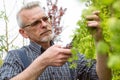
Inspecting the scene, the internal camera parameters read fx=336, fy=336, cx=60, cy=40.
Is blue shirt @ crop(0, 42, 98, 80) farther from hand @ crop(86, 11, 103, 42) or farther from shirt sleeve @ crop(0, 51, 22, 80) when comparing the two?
hand @ crop(86, 11, 103, 42)

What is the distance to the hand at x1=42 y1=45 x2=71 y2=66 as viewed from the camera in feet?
9.68

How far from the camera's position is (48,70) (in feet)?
12.9

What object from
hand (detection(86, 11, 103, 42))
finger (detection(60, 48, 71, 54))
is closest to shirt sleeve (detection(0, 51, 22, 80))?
finger (detection(60, 48, 71, 54))

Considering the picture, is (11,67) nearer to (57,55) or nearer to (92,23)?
(57,55)

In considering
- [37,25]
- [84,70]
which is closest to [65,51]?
[84,70]

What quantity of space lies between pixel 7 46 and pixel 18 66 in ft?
17.3

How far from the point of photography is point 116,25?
677mm

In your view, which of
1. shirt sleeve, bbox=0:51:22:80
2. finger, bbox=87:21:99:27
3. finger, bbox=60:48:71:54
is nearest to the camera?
finger, bbox=87:21:99:27

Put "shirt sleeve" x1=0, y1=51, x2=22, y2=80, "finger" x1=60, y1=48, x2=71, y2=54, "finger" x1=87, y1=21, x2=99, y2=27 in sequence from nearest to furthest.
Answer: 1. "finger" x1=87, y1=21, x2=99, y2=27
2. "finger" x1=60, y1=48, x2=71, y2=54
3. "shirt sleeve" x1=0, y1=51, x2=22, y2=80

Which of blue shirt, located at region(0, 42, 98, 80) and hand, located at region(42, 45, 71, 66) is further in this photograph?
blue shirt, located at region(0, 42, 98, 80)

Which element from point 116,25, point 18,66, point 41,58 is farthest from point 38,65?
point 116,25

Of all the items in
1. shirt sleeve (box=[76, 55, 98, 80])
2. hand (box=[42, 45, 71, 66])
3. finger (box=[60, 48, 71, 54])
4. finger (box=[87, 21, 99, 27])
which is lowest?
shirt sleeve (box=[76, 55, 98, 80])

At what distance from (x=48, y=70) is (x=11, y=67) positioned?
0.45 meters

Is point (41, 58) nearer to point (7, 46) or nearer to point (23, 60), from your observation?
point (23, 60)
